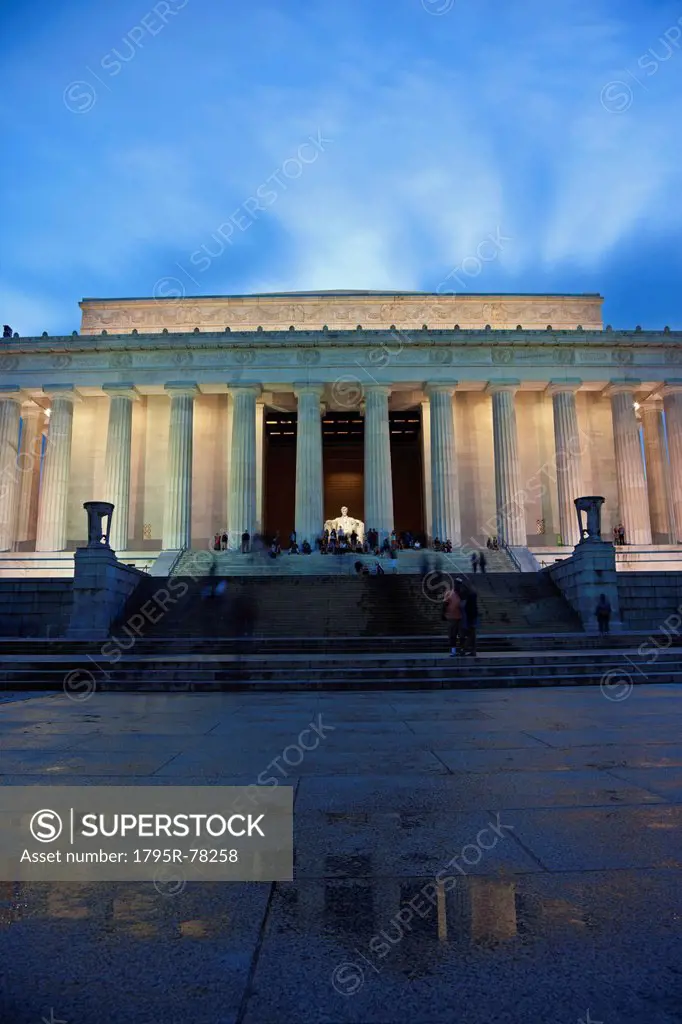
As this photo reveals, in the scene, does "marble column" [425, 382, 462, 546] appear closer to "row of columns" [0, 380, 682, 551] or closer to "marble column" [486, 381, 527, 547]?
"row of columns" [0, 380, 682, 551]

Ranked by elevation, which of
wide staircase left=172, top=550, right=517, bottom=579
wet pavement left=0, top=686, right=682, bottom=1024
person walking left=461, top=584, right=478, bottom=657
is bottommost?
wet pavement left=0, top=686, right=682, bottom=1024

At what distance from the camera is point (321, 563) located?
3766cm

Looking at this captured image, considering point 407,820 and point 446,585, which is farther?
point 446,585

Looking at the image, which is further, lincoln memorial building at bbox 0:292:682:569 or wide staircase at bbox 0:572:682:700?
lincoln memorial building at bbox 0:292:682:569

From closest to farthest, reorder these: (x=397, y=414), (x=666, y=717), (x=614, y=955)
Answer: (x=614, y=955), (x=666, y=717), (x=397, y=414)

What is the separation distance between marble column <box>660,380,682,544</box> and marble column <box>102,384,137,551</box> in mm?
33029

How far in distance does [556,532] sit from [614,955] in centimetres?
4411

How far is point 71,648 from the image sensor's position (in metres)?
20.2

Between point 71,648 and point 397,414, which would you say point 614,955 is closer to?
point 71,648

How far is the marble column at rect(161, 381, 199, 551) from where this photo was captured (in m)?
42.4

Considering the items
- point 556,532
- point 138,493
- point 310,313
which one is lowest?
point 556,532

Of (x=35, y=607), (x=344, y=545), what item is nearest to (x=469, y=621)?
(x=35, y=607)

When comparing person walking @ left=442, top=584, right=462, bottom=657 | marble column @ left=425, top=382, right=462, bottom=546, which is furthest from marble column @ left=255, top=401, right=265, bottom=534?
person walking @ left=442, top=584, right=462, bottom=657

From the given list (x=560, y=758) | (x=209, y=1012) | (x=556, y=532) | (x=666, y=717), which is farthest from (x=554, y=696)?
(x=556, y=532)
